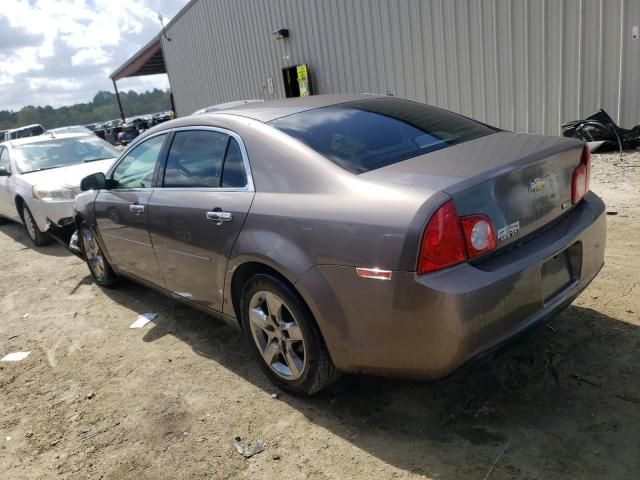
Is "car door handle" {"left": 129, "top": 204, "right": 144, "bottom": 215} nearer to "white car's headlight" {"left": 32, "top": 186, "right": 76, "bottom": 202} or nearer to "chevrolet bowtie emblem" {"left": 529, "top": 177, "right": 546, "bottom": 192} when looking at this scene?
"chevrolet bowtie emblem" {"left": 529, "top": 177, "right": 546, "bottom": 192}

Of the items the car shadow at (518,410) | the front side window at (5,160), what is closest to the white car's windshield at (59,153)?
the front side window at (5,160)

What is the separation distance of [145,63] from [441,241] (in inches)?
1069

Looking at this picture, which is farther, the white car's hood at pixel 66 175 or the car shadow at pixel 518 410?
the white car's hood at pixel 66 175

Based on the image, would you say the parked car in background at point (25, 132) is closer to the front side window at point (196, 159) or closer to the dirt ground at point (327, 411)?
the dirt ground at point (327, 411)

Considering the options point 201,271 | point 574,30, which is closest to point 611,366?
point 201,271

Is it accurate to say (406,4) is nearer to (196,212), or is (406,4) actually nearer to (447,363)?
(196,212)

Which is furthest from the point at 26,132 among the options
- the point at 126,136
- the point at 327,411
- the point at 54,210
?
the point at 327,411

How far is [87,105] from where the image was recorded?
94812 millimetres

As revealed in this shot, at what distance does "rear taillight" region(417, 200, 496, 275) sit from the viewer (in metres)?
2.14

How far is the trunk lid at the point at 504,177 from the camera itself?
7.46 feet

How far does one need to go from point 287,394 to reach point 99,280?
10.1 ft

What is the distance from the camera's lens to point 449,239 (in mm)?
2162

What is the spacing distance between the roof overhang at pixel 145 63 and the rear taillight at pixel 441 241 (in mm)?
21301

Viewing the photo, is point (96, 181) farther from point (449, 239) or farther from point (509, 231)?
point (509, 231)
